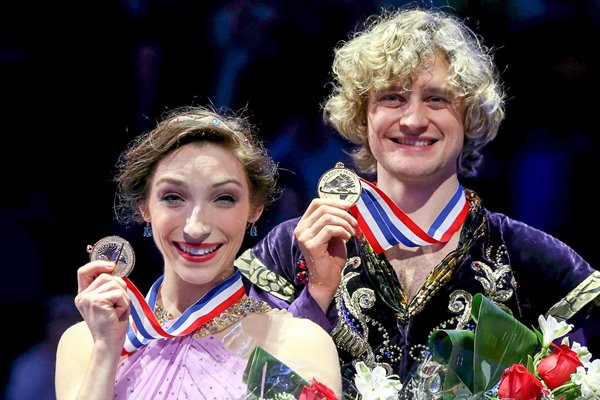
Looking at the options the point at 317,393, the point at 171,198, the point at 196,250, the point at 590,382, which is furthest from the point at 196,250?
the point at 590,382

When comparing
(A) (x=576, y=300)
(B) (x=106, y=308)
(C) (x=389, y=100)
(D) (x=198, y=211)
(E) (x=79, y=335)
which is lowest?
(A) (x=576, y=300)

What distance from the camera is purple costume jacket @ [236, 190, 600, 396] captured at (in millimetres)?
2746

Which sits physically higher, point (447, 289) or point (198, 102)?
point (198, 102)

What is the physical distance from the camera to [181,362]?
2299 mm

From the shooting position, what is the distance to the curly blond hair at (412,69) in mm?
2834

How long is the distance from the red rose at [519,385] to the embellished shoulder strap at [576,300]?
3.15 ft

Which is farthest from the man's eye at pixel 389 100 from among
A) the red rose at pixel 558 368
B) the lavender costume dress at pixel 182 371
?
the red rose at pixel 558 368

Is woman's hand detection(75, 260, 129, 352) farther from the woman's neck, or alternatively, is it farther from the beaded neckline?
the woman's neck

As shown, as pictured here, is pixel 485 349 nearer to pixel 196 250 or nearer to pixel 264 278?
pixel 196 250

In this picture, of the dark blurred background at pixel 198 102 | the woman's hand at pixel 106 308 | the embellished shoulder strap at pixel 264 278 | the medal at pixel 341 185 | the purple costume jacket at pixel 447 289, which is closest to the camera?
the woman's hand at pixel 106 308

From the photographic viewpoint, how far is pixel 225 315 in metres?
2.36

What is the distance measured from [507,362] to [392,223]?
2.80 feet

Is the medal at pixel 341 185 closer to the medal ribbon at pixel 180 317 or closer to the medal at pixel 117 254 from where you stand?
the medal ribbon at pixel 180 317

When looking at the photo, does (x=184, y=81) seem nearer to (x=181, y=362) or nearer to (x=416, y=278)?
(x=416, y=278)
